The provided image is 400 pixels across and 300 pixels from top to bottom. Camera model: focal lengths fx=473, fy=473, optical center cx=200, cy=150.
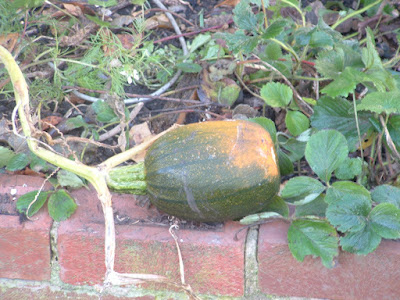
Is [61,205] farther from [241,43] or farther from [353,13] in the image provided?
[353,13]

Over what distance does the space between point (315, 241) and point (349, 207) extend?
5.9 inches

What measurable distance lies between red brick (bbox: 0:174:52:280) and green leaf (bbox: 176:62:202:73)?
79 cm

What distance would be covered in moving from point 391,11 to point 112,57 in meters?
1.36

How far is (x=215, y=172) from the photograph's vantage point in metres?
1.47

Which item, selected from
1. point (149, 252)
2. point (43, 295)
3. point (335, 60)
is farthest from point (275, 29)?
point (43, 295)

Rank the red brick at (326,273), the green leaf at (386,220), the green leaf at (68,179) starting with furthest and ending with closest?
the green leaf at (68,179) < the red brick at (326,273) < the green leaf at (386,220)

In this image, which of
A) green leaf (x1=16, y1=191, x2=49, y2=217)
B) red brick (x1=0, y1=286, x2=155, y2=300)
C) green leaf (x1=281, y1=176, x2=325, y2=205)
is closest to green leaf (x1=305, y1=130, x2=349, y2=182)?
green leaf (x1=281, y1=176, x2=325, y2=205)

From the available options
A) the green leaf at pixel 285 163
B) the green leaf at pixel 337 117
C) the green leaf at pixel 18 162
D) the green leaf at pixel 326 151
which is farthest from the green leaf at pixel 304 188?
the green leaf at pixel 18 162

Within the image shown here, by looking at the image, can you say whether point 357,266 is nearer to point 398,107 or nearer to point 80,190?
point 398,107

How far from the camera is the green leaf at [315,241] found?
1.46 metres

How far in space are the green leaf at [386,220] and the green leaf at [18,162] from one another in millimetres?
1248

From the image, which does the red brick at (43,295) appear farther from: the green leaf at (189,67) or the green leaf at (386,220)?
the green leaf at (189,67)

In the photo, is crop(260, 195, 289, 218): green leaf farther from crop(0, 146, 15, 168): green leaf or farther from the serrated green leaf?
crop(0, 146, 15, 168): green leaf

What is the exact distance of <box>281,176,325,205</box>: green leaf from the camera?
1.54 m
